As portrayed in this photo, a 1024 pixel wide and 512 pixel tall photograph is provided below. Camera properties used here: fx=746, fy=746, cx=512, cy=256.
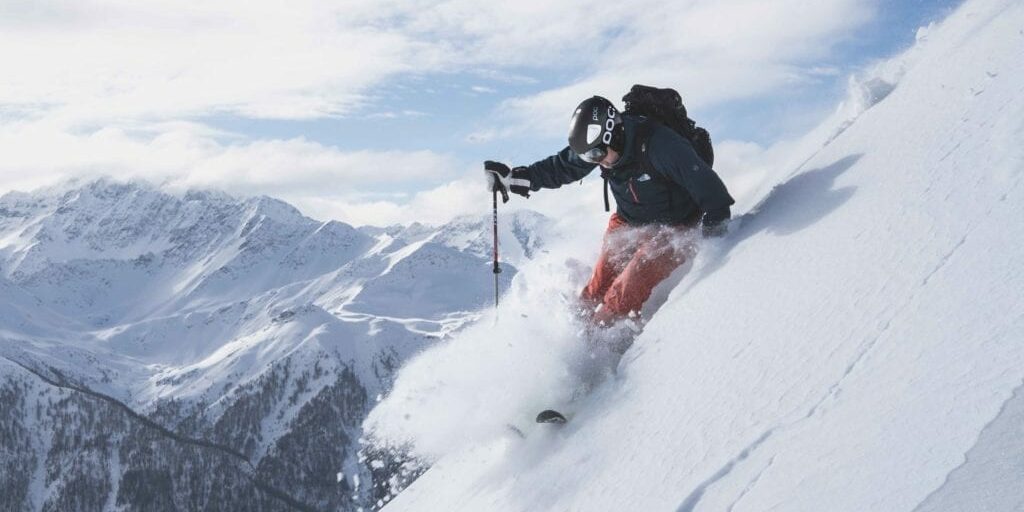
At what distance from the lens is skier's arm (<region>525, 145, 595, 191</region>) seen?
8.47 metres

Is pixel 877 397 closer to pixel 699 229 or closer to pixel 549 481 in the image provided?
pixel 549 481

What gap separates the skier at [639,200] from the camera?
21.0 feet

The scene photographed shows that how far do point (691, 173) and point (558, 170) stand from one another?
249cm

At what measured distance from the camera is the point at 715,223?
648 cm

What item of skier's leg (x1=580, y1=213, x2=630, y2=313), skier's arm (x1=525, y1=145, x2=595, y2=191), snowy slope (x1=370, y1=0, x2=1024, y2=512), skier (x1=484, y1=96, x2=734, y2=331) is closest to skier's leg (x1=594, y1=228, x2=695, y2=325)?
skier (x1=484, y1=96, x2=734, y2=331)

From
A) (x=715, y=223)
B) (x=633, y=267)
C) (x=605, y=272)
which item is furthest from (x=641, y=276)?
(x=605, y=272)

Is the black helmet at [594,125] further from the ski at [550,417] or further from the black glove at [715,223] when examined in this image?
the ski at [550,417]

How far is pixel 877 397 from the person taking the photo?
312 cm

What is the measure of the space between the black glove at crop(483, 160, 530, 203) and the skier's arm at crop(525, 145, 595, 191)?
0.27ft

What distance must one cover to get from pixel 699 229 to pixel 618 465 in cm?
308

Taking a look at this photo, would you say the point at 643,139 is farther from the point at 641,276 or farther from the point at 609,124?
the point at 641,276

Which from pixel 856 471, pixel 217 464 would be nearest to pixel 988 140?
pixel 856 471

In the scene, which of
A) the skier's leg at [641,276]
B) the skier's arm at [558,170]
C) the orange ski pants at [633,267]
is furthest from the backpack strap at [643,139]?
Answer: the skier's arm at [558,170]

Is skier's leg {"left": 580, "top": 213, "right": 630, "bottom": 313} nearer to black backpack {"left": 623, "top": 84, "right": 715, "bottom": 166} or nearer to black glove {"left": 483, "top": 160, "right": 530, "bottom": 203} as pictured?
black backpack {"left": 623, "top": 84, "right": 715, "bottom": 166}
